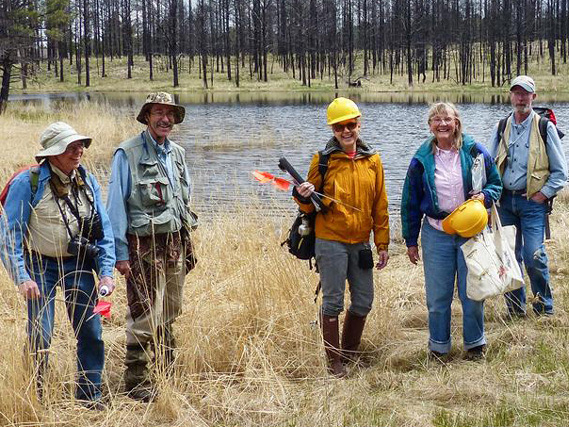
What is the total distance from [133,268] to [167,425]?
961 millimetres

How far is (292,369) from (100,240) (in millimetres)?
1526

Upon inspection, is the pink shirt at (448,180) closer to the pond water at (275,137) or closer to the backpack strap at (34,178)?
the backpack strap at (34,178)

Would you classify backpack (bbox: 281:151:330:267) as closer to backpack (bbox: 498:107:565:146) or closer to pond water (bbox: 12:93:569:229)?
backpack (bbox: 498:107:565:146)

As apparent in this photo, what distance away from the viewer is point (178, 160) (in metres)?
4.23

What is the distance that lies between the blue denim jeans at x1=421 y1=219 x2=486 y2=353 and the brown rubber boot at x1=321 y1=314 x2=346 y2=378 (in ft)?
2.09

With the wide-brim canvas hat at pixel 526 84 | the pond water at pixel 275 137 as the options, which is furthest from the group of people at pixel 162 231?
the pond water at pixel 275 137

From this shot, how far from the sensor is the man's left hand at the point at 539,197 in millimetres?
4941

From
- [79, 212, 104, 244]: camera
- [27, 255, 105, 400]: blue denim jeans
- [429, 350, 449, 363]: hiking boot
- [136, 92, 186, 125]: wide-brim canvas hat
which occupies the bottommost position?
[429, 350, 449, 363]: hiking boot

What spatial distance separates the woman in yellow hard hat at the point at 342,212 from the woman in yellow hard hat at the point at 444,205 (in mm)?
280

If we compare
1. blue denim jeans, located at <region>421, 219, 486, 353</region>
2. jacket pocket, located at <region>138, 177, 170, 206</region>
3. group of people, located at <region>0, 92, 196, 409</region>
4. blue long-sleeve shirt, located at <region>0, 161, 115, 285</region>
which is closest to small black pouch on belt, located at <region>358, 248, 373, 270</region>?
blue denim jeans, located at <region>421, 219, 486, 353</region>

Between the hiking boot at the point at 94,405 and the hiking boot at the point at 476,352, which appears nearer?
the hiking boot at the point at 94,405

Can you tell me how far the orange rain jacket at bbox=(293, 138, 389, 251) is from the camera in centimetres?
420

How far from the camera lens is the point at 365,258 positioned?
4.25 meters

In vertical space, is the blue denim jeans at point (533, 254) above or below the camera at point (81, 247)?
below
